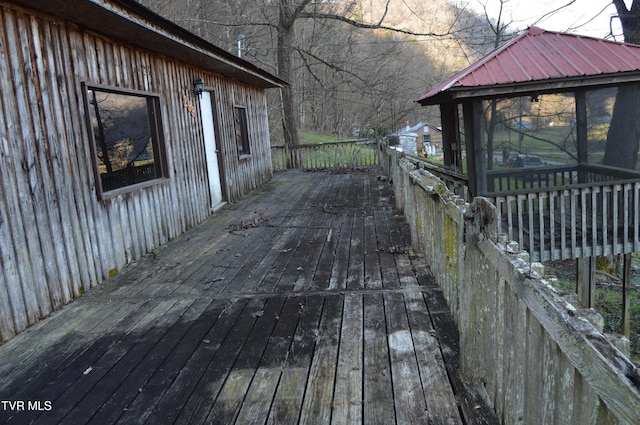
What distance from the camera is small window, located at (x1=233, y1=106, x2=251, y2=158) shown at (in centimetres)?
1061

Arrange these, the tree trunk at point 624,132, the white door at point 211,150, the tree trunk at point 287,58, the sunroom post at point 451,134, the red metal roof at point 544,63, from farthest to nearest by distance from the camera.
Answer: the tree trunk at point 287,58, the sunroom post at point 451,134, the white door at point 211,150, the tree trunk at point 624,132, the red metal roof at point 544,63

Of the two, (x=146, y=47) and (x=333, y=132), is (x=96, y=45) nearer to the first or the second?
(x=146, y=47)

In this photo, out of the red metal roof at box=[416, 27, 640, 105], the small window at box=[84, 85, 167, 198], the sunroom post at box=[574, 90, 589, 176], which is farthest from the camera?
the sunroom post at box=[574, 90, 589, 176]

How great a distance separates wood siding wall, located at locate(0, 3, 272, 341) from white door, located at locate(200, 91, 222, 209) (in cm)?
187

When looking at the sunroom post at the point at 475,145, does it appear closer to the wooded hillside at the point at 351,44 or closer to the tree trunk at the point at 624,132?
the tree trunk at the point at 624,132

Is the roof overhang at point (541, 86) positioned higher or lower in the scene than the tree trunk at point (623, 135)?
higher

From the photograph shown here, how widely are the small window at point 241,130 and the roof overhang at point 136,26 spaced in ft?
9.15

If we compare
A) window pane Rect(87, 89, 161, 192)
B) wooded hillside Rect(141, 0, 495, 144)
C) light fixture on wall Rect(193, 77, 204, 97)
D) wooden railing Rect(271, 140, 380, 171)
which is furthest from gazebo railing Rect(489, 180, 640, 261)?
wooden railing Rect(271, 140, 380, 171)

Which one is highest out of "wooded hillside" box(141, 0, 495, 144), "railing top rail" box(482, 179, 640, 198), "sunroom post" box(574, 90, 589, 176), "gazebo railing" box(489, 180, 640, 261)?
"wooded hillside" box(141, 0, 495, 144)

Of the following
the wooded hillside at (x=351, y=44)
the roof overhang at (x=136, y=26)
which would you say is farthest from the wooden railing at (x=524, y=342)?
the wooded hillside at (x=351, y=44)

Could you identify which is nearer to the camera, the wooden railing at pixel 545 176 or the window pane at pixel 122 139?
the window pane at pixel 122 139

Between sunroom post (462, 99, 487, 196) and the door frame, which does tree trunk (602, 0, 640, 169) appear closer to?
sunroom post (462, 99, 487, 196)

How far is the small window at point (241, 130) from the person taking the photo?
1061cm

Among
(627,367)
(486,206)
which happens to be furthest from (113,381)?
(627,367)
